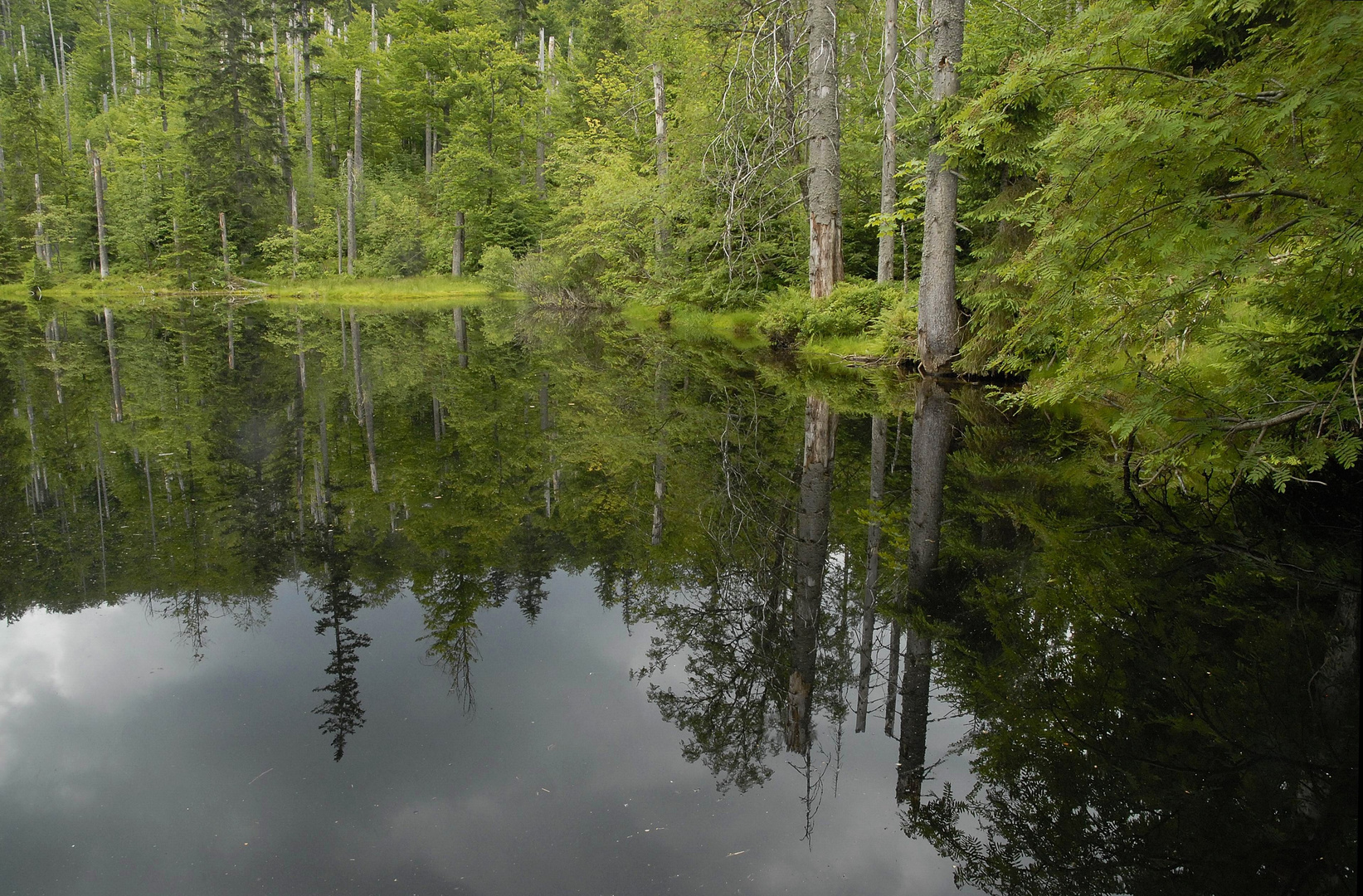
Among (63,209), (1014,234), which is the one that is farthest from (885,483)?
(63,209)

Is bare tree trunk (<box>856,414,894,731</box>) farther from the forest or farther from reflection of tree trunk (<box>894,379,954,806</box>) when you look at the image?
the forest

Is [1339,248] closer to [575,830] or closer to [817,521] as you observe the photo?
[817,521]

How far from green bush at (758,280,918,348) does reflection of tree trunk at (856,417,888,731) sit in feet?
23.3

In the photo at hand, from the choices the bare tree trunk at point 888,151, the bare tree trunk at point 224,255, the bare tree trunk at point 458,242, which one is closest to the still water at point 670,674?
the bare tree trunk at point 888,151

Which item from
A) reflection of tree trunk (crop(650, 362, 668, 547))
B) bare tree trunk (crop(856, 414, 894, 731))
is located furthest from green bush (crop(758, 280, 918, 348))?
bare tree trunk (crop(856, 414, 894, 731))

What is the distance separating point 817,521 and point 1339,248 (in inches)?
133

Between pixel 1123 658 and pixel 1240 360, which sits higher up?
pixel 1240 360

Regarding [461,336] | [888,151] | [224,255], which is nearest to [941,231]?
[888,151]

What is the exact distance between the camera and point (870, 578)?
468 centimetres

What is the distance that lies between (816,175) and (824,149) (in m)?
0.55

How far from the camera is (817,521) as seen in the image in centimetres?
577

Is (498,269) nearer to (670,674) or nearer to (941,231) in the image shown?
(941,231)

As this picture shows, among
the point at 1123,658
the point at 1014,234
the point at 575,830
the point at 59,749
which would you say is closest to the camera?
the point at 575,830

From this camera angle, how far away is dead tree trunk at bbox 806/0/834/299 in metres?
14.0
